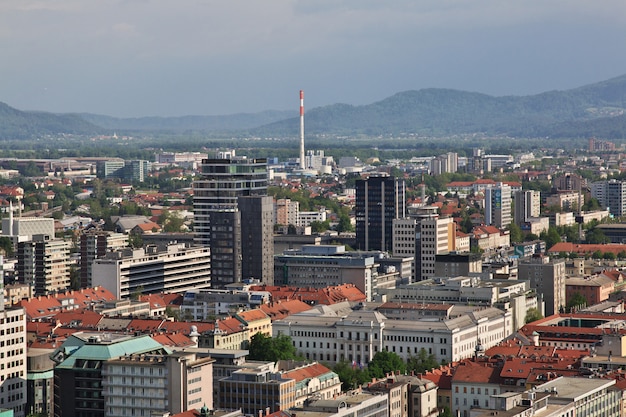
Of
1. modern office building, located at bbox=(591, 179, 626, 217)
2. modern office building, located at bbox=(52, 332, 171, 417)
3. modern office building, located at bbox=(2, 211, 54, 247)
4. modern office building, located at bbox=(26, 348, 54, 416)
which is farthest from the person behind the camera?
modern office building, located at bbox=(591, 179, 626, 217)

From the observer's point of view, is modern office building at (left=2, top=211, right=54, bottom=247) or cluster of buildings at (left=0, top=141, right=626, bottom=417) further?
modern office building at (left=2, top=211, right=54, bottom=247)

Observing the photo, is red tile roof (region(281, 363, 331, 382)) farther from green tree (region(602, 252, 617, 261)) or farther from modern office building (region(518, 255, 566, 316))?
green tree (region(602, 252, 617, 261))

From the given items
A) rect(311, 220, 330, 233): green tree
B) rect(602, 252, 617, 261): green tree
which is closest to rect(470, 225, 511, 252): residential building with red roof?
rect(602, 252, 617, 261): green tree

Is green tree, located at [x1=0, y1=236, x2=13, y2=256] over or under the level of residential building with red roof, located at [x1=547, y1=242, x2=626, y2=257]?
over

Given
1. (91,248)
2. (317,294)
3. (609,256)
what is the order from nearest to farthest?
(317,294) < (91,248) < (609,256)

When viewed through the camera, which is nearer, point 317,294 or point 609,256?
point 317,294

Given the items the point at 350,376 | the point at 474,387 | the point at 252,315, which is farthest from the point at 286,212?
the point at 474,387

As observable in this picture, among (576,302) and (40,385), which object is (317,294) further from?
(40,385)
